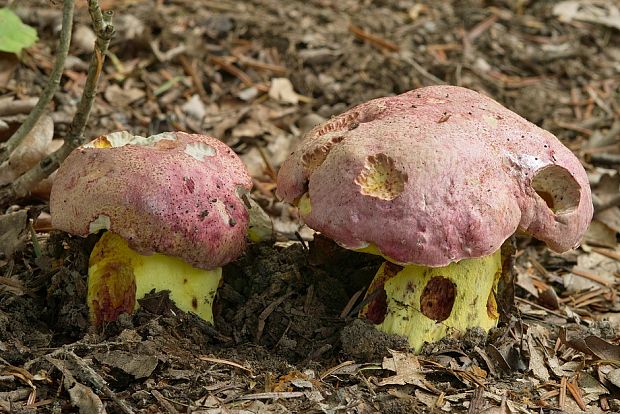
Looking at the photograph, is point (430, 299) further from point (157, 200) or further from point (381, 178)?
point (157, 200)

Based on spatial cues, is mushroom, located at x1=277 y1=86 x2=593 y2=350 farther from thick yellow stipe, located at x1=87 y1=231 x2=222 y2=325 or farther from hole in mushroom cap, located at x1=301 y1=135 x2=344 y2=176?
thick yellow stipe, located at x1=87 y1=231 x2=222 y2=325

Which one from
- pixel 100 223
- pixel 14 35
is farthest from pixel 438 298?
pixel 14 35

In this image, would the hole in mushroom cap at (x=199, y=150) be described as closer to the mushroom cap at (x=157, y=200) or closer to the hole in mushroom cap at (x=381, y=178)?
the mushroom cap at (x=157, y=200)

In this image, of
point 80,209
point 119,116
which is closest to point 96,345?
point 80,209

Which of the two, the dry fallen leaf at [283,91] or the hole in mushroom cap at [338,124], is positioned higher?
the hole in mushroom cap at [338,124]

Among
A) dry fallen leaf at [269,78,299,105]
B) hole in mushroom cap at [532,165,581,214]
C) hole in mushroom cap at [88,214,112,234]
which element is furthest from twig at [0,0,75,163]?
dry fallen leaf at [269,78,299,105]

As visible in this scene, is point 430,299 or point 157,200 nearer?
point 157,200

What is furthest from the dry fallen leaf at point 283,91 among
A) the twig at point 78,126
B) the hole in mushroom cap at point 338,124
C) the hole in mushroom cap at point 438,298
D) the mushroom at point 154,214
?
the hole in mushroom cap at point 438,298
